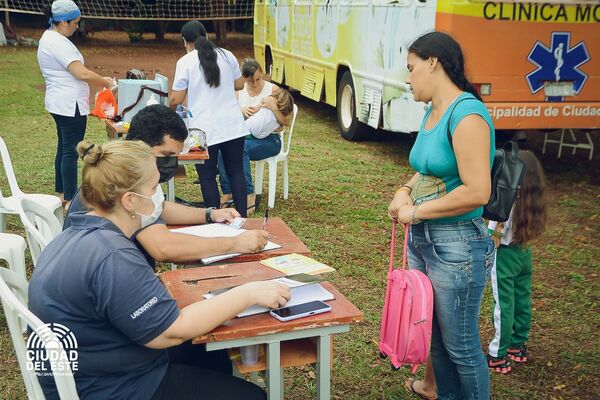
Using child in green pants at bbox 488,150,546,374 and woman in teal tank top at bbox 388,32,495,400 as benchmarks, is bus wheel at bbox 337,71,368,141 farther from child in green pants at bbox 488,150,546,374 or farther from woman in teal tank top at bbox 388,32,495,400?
woman in teal tank top at bbox 388,32,495,400

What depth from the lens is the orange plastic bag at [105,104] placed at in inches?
231

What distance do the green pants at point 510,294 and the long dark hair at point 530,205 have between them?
0.15 metres

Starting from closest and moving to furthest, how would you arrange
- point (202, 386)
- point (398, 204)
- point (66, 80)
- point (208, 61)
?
point (202, 386) < point (398, 204) < point (208, 61) < point (66, 80)

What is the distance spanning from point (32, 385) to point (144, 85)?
3.49 m

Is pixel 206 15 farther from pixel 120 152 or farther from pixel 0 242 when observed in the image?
pixel 120 152

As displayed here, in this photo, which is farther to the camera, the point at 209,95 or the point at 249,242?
the point at 209,95

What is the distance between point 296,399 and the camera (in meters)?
3.41

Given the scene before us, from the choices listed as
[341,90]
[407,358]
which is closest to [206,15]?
[341,90]

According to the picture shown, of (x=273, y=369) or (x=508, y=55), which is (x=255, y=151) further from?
(x=273, y=369)

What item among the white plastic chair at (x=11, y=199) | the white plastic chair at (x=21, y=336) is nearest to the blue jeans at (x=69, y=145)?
the white plastic chair at (x=11, y=199)

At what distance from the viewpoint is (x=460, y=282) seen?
A: 2.69 m

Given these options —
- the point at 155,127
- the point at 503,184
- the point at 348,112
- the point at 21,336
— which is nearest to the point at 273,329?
the point at 21,336

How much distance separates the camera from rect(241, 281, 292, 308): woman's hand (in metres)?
2.28

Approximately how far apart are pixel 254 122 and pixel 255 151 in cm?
28
